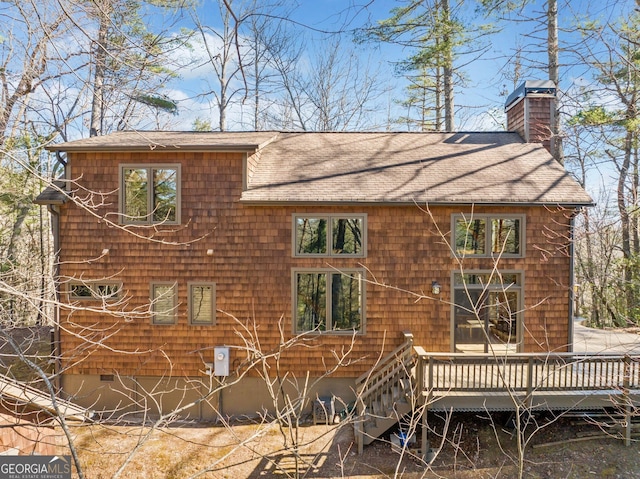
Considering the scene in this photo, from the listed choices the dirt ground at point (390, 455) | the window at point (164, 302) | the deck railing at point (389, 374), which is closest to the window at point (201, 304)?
the window at point (164, 302)

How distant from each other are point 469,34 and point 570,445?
13375 mm

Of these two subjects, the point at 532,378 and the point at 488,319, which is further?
the point at 488,319

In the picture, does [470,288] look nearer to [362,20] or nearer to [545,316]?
[545,316]

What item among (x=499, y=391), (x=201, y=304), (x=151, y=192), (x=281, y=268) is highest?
(x=151, y=192)

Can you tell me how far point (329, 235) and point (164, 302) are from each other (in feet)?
12.7

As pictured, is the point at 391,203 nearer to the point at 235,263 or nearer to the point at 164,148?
the point at 235,263

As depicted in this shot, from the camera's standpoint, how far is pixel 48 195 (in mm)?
7926

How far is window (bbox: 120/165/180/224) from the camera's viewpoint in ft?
26.9

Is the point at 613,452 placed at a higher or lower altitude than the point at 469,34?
lower

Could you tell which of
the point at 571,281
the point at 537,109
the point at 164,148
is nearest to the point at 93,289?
the point at 164,148

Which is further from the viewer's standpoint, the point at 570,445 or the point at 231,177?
the point at 231,177

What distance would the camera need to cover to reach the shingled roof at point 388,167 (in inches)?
314

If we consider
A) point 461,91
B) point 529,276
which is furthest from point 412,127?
point 529,276

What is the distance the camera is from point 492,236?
320 inches
